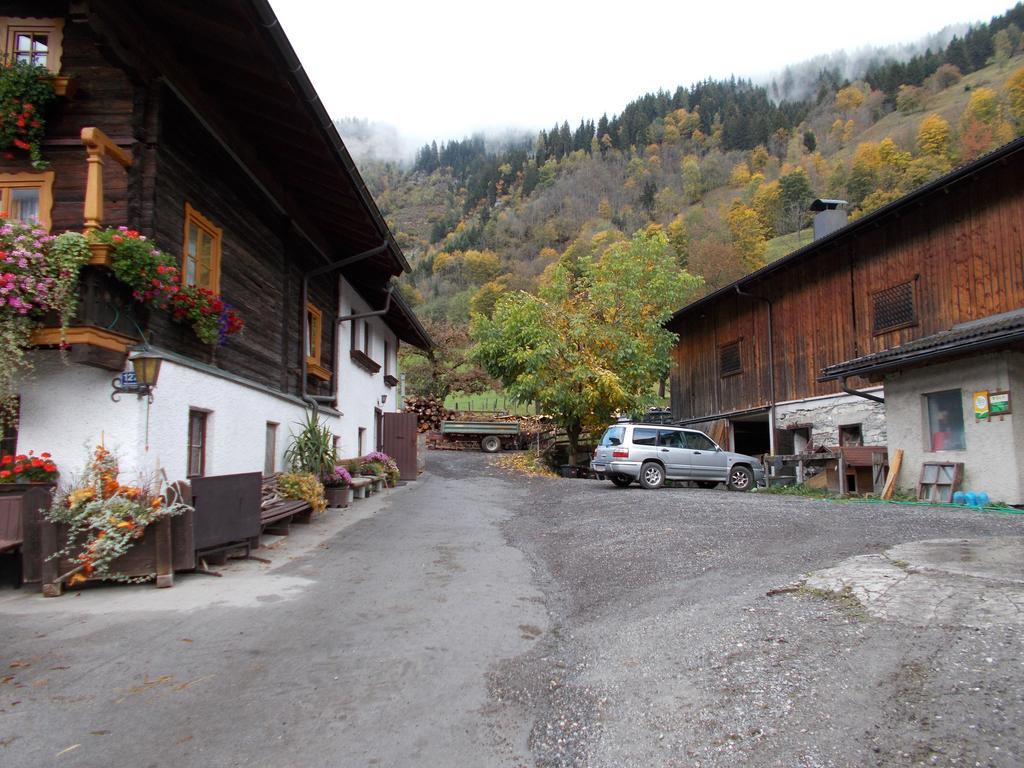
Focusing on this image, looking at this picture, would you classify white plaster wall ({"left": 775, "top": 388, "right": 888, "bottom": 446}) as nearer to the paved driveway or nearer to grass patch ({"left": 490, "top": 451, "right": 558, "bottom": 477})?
grass patch ({"left": 490, "top": 451, "right": 558, "bottom": 477})

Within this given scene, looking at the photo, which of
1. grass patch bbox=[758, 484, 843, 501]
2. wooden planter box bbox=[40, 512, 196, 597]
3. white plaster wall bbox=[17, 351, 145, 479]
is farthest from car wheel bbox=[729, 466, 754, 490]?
white plaster wall bbox=[17, 351, 145, 479]

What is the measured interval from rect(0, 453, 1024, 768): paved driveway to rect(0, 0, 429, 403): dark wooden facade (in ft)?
11.8

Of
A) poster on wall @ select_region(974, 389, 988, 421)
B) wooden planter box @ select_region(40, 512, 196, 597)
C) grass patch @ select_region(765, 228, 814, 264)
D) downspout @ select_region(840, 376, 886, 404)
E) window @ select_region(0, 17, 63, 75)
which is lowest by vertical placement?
wooden planter box @ select_region(40, 512, 196, 597)

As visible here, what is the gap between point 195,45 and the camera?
848cm

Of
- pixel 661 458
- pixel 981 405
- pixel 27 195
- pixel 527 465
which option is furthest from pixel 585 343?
pixel 27 195

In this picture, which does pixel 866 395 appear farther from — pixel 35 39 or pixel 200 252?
pixel 35 39

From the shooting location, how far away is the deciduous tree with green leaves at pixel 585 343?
22938mm

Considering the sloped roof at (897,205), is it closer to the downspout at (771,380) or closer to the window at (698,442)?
the downspout at (771,380)

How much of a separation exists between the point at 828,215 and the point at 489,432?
1797 centimetres

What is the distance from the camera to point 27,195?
7.83 metres

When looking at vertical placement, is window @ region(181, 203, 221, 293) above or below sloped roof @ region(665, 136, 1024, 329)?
below

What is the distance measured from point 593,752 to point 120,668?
3277mm

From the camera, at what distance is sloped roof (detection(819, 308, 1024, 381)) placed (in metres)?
11.1

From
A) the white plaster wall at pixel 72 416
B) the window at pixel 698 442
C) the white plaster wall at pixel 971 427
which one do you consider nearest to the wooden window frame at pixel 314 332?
the white plaster wall at pixel 72 416
